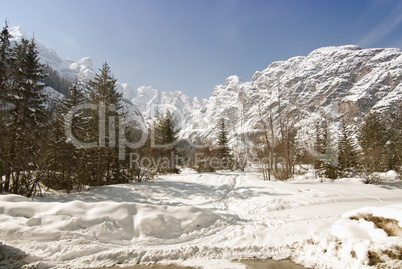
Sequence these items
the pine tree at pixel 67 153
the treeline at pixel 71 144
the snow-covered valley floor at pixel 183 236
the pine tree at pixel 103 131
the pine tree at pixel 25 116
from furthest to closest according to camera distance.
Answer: the pine tree at pixel 103 131 → the pine tree at pixel 67 153 → the treeline at pixel 71 144 → the pine tree at pixel 25 116 → the snow-covered valley floor at pixel 183 236

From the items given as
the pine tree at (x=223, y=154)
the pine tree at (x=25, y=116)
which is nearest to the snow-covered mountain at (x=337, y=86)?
the pine tree at (x=223, y=154)

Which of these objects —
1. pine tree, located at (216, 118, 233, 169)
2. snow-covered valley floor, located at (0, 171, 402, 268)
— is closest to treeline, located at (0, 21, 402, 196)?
snow-covered valley floor, located at (0, 171, 402, 268)

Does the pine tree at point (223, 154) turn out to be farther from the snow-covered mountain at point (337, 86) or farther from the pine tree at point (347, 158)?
the snow-covered mountain at point (337, 86)

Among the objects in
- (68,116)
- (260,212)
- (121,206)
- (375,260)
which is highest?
(68,116)

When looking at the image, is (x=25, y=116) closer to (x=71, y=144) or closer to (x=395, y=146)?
(x=71, y=144)

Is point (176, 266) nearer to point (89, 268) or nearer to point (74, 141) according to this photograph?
point (89, 268)

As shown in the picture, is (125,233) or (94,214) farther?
(94,214)

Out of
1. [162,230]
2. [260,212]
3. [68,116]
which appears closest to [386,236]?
[260,212]

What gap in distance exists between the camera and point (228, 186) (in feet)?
43.4

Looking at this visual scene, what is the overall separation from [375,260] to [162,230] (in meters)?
4.71

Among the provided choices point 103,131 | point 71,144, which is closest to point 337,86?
point 103,131

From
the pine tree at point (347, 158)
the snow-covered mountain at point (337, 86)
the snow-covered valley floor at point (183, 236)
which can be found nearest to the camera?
the snow-covered valley floor at point (183, 236)

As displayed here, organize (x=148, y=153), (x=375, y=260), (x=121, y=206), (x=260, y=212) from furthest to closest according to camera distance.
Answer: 1. (x=148, y=153)
2. (x=260, y=212)
3. (x=121, y=206)
4. (x=375, y=260)

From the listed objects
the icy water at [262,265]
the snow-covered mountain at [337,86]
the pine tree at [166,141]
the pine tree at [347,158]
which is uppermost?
the snow-covered mountain at [337,86]
